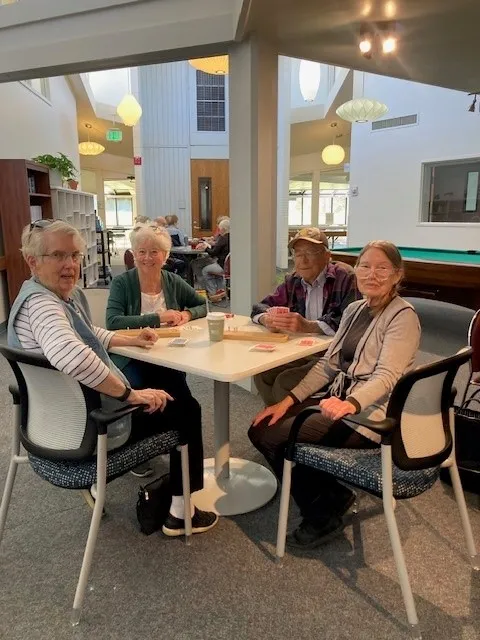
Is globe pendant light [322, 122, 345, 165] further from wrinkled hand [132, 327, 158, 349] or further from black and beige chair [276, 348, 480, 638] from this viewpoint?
black and beige chair [276, 348, 480, 638]

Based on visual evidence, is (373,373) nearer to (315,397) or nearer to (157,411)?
(315,397)

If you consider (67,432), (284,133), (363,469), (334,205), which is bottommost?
(363,469)

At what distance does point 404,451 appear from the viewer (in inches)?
59.0

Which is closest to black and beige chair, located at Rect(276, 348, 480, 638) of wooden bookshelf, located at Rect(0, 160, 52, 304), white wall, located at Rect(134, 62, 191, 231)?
wooden bookshelf, located at Rect(0, 160, 52, 304)

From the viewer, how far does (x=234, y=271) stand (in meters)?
3.53

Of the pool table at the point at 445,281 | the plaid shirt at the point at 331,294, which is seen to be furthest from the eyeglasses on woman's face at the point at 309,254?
the pool table at the point at 445,281

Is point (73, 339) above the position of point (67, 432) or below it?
above

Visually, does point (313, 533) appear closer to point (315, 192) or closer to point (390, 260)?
point (390, 260)

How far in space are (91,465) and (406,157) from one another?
26.2 feet

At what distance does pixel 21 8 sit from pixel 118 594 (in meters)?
4.39

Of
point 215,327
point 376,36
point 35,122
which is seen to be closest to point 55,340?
point 215,327

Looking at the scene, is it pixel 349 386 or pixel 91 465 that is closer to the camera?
pixel 91 465

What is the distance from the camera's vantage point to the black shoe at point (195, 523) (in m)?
1.94

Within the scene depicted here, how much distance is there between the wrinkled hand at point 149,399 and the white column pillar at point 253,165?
184cm
